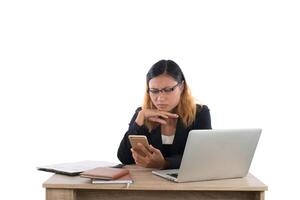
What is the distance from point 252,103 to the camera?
12.1ft

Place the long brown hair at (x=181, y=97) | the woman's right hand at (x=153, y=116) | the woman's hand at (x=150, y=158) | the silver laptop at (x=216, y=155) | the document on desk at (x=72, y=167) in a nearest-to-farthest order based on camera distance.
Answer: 1. the silver laptop at (x=216, y=155)
2. the document on desk at (x=72, y=167)
3. the woman's hand at (x=150, y=158)
4. the woman's right hand at (x=153, y=116)
5. the long brown hair at (x=181, y=97)

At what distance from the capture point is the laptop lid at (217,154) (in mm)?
2047

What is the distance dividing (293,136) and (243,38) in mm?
856

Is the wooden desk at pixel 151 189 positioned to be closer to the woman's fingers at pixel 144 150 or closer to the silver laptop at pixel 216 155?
the silver laptop at pixel 216 155

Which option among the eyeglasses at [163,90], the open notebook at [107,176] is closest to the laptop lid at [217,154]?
the open notebook at [107,176]

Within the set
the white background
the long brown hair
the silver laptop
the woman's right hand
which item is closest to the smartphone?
the silver laptop

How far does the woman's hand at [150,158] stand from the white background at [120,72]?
126 centimetres

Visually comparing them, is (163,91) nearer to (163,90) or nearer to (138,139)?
(163,90)

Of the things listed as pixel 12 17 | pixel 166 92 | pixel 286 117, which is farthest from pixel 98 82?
pixel 286 117

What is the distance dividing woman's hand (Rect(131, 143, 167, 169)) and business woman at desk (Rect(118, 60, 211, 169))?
0.05 metres

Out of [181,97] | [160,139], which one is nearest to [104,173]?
[160,139]

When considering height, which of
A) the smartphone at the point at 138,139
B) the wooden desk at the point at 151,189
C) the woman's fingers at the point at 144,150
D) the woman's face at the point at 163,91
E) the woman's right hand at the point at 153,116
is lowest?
the wooden desk at the point at 151,189

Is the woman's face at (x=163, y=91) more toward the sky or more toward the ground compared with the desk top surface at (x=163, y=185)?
more toward the sky

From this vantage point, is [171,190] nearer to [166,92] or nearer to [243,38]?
[166,92]
